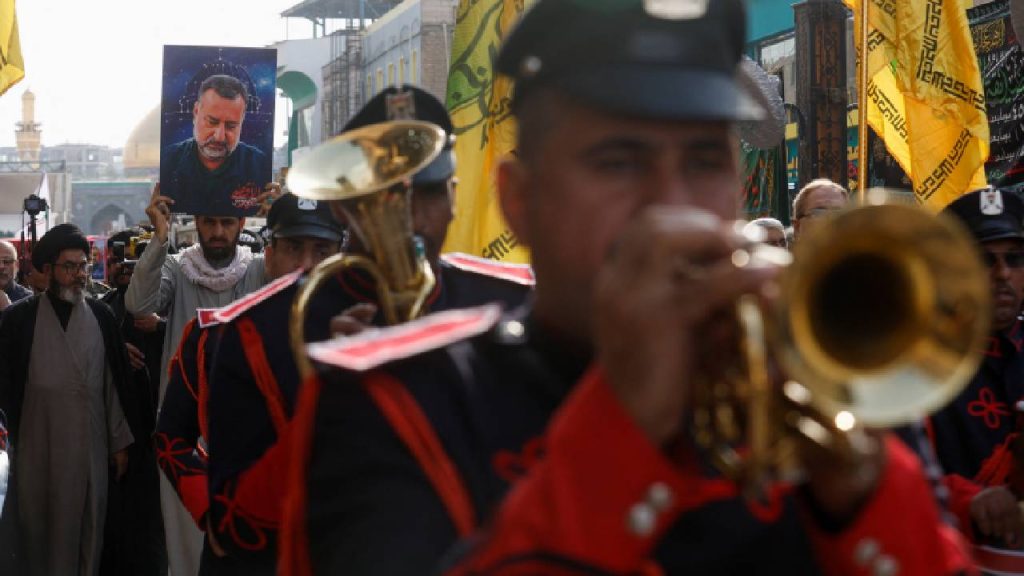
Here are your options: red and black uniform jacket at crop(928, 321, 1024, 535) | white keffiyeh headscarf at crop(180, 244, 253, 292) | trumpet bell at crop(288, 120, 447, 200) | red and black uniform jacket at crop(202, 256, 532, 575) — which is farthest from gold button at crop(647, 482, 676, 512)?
white keffiyeh headscarf at crop(180, 244, 253, 292)

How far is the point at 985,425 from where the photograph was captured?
4543mm

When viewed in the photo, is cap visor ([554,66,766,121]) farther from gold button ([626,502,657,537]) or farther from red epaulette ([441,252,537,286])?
red epaulette ([441,252,537,286])

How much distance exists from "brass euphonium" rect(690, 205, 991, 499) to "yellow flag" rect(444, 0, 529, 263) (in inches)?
227

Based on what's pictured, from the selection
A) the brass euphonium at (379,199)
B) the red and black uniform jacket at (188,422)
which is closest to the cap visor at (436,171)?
the brass euphonium at (379,199)

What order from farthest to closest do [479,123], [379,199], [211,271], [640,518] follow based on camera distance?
[211,271]
[479,123]
[379,199]
[640,518]

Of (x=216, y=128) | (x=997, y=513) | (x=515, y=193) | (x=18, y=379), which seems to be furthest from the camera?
(x=216, y=128)

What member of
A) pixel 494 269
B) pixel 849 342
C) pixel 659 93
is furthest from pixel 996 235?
pixel 849 342

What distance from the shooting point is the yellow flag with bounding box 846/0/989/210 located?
26.8 feet

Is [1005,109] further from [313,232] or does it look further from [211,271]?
[313,232]

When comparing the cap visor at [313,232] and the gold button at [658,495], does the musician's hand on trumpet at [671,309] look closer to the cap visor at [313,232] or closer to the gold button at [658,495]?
the gold button at [658,495]

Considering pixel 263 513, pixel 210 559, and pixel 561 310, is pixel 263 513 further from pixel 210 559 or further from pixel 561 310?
pixel 561 310

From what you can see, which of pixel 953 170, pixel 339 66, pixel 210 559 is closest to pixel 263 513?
pixel 210 559

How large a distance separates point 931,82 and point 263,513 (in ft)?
18.1

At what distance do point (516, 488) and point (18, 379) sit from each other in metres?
7.61
